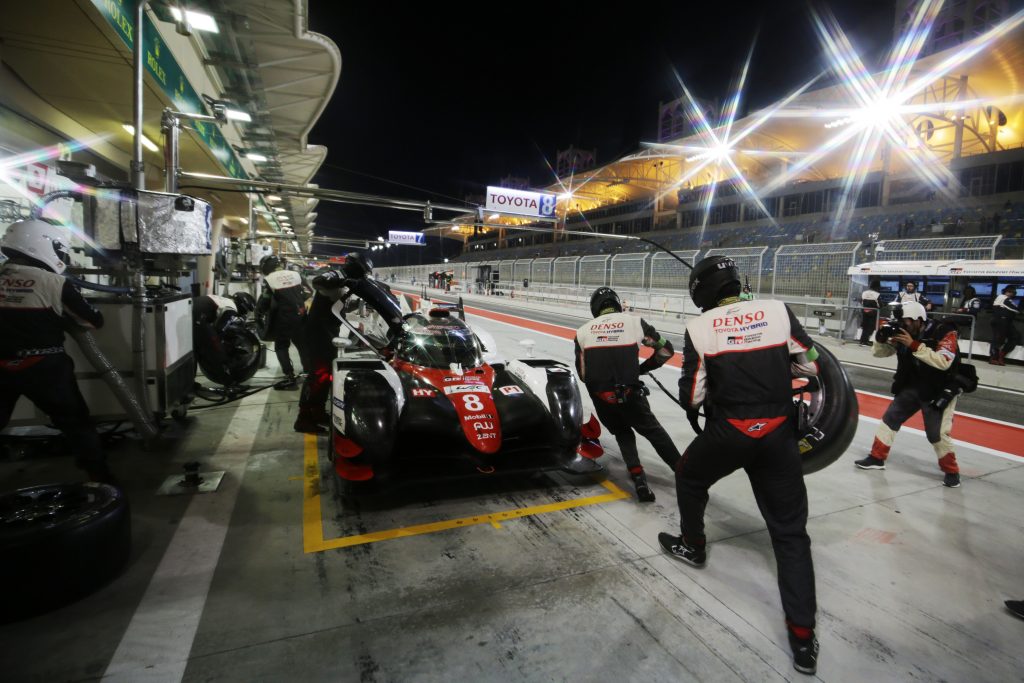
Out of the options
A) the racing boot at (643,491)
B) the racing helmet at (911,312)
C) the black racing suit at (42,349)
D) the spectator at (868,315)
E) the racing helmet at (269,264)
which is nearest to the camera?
the black racing suit at (42,349)

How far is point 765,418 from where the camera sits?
2484mm

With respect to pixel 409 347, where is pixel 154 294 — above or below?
above

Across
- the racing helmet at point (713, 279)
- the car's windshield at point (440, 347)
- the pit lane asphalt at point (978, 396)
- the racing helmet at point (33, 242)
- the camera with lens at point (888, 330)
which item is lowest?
the pit lane asphalt at point (978, 396)

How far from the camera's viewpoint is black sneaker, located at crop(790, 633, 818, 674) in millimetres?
2240

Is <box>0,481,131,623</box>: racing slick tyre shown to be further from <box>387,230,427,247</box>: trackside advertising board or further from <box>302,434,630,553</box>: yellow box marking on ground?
<box>387,230,427,247</box>: trackside advertising board

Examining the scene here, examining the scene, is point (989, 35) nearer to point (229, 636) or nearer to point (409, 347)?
point (409, 347)

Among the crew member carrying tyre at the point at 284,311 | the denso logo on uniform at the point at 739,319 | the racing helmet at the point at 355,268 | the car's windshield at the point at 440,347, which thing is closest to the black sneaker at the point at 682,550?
the denso logo on uniform at the point at 739,319

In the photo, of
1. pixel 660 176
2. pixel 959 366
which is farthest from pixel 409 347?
pixel 660 176

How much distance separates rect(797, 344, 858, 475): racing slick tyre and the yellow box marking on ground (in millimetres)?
1481

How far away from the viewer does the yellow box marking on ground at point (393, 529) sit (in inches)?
127

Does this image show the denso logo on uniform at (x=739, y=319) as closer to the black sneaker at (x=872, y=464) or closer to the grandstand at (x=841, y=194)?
the black sneaker at (x=872, y=464)

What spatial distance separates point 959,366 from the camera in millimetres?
4211

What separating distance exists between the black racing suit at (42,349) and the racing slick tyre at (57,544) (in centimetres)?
94

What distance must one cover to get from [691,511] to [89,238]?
5105mm
